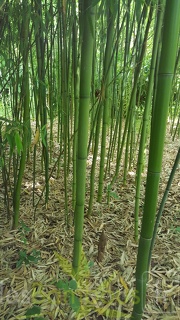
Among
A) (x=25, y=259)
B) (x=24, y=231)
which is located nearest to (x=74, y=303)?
(x=25, y=259)

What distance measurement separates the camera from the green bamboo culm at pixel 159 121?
54 centimetres

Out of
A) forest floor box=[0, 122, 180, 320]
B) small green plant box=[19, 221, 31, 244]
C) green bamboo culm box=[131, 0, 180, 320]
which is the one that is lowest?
forest floor box=[0, 122, 180, 320]

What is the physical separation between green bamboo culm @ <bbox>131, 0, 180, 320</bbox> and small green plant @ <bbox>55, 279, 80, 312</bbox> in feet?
0.89

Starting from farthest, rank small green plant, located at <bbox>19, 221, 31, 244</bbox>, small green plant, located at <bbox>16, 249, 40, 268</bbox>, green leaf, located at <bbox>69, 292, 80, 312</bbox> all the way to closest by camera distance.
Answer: small green plant, located at <bbox>19, 221, 31, 244</bbox> → small green plant, located at <bbox>16, 249, 40, 268</bbox> → green leaf, located at <bbox>69, 292, 80, 312</bbox>

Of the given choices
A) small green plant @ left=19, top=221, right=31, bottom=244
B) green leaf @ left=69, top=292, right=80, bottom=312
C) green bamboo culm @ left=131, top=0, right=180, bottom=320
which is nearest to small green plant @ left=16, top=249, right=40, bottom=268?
small green plant @ left=19, top=221, right=31, bottom=244

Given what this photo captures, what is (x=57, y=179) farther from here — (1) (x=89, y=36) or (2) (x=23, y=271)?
(1) (x=89, y=36)

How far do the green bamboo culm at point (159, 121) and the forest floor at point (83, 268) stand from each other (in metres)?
0.19

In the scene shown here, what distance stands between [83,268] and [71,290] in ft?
0.50

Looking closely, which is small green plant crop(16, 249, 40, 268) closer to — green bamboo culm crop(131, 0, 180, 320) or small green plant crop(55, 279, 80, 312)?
small green plant crop(55, 279, 80, 312)

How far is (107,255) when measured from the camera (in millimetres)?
1299

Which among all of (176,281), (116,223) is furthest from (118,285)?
(116,223)

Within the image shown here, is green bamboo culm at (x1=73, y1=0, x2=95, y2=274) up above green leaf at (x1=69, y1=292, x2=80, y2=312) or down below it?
above

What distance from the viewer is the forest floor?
0.99m

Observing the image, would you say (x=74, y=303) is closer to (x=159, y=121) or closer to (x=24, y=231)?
(x=24, y=231)
